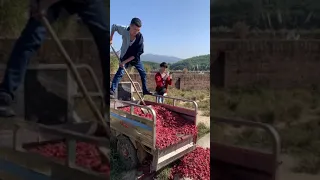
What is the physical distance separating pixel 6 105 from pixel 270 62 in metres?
1.44

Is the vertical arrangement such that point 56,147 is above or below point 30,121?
below

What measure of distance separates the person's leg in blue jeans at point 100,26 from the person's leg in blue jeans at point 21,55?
25 centimetres

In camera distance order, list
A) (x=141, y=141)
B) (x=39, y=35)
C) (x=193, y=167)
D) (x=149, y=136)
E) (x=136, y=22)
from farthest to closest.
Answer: (x=136, y=22), (x=193, y=167), (x=141, y=141), (x=149, y=136), (x=39, y=35)

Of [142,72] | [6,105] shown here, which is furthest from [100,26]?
[142,72]

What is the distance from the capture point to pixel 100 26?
164 centimetres

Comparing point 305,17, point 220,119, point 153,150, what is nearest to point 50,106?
point 220,119

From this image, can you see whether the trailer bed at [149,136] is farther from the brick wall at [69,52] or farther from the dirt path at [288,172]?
the dirt path at [288,172]

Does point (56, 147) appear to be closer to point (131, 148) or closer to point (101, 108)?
point (101, 108)

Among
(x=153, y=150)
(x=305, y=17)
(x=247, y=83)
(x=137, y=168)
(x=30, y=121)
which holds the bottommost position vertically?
(x=137, y=168)

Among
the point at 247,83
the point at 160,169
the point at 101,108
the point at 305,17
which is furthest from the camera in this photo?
the point at 160,169

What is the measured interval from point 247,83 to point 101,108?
744 mm

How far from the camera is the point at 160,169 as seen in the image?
3.87 m

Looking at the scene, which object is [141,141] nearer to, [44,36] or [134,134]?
[134,134]

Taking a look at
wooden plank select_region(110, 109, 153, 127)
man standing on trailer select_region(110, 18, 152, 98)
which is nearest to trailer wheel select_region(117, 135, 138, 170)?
wooden plank select_region(110, 109, 153, 127)
